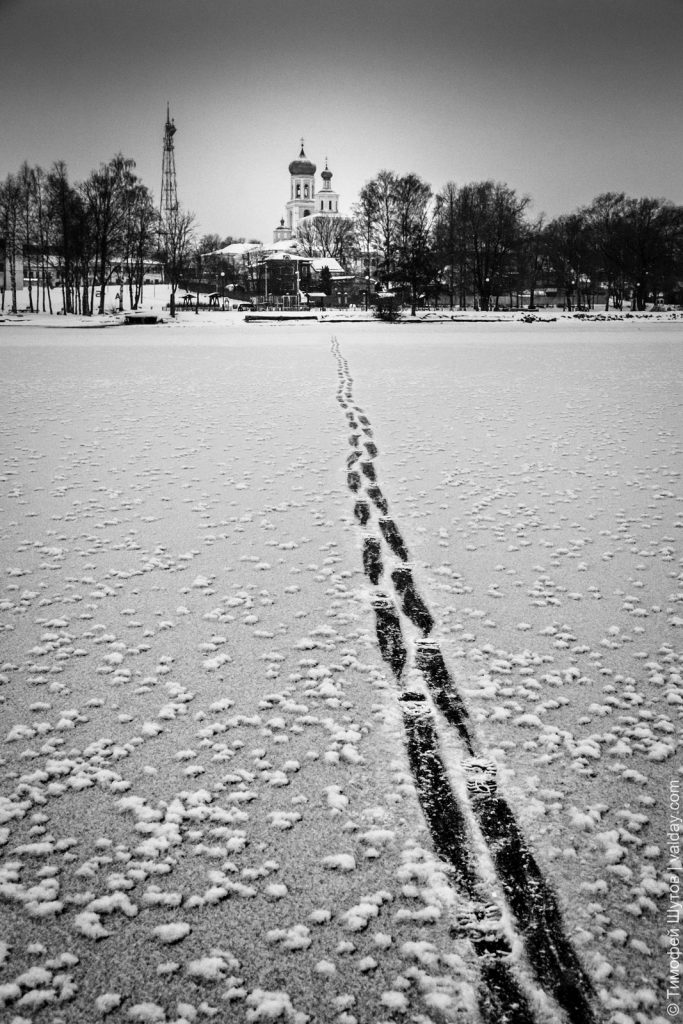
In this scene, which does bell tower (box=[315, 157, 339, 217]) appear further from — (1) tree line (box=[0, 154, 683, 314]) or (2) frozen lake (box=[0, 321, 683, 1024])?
(2) frozen lake (box=[0, 321, 683, 1024])

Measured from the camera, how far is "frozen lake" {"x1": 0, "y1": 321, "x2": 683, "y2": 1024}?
2.19 m

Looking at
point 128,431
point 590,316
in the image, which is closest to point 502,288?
point 590,316

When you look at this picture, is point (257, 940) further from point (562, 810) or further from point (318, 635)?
point (318, 635)

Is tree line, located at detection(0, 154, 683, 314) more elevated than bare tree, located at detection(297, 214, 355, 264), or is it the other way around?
bare tree, located at detection(297, 214, 355, 264)

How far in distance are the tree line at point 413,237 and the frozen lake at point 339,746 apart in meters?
58.3

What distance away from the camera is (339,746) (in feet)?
10.7

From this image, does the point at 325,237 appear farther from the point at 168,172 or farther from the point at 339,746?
the point at 339,746

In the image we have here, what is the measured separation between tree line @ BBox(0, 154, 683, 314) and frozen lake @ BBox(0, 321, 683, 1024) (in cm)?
5834

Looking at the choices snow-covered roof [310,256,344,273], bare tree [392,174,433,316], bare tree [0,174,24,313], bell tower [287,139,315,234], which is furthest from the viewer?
bell tower [287,139,315,234]

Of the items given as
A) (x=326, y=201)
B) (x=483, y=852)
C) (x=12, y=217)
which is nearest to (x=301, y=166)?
(x=326, y=201)

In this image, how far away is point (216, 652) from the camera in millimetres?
4164

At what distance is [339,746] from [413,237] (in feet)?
233

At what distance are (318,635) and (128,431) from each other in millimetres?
7389

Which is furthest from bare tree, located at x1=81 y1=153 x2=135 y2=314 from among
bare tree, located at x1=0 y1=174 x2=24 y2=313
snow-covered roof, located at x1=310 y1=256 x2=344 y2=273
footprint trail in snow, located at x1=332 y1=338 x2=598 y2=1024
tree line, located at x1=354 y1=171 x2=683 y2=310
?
footprint trail in snow, located at x1=332 y1=338 x2=598 y2=1024
